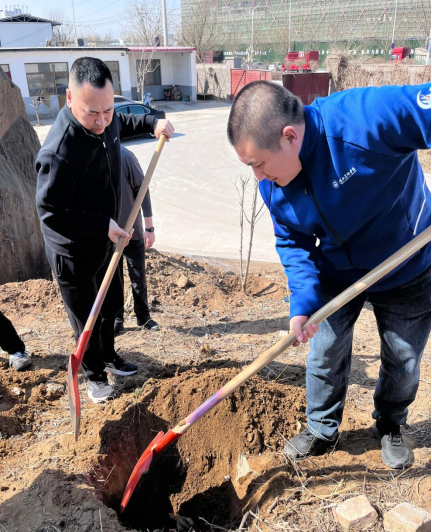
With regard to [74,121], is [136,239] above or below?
below

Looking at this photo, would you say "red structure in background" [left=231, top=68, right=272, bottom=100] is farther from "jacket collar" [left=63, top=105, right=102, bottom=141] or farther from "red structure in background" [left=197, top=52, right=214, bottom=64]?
"jacket collar" [left=63, top=105, right=102, bottom=141]

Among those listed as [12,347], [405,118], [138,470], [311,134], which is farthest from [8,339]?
[405,118]

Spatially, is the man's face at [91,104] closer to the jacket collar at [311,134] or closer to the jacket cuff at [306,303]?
the jacket collar at [311,134]

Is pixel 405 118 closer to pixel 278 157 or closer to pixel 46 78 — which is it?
pixel 278 157

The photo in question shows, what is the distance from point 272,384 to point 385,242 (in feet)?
4.66

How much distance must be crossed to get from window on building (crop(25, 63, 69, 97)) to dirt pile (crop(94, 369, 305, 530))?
22.9 meters

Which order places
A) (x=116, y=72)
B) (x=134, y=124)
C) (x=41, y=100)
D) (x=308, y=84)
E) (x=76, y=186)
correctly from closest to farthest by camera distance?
(x=76, y=186) → (x=134, y=124) → (x=41, y=100) → (x=308, y=84) → (x=116, y=72)

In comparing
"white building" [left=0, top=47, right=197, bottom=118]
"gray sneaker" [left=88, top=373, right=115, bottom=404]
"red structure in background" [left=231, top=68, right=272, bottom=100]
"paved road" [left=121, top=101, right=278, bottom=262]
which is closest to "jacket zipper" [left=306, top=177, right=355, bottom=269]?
"gray sneaker" [left=88, top=373, right=115, bottom=404]

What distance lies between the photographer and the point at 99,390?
3223 mm

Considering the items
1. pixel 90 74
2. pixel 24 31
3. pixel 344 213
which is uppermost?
pixel 24 31

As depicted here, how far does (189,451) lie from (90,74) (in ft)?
7.49

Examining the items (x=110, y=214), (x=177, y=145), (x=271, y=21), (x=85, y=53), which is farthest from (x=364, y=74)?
(x=271, y=21)

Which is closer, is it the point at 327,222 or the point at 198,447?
the point at 327,222

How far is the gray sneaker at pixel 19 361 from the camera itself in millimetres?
3559
